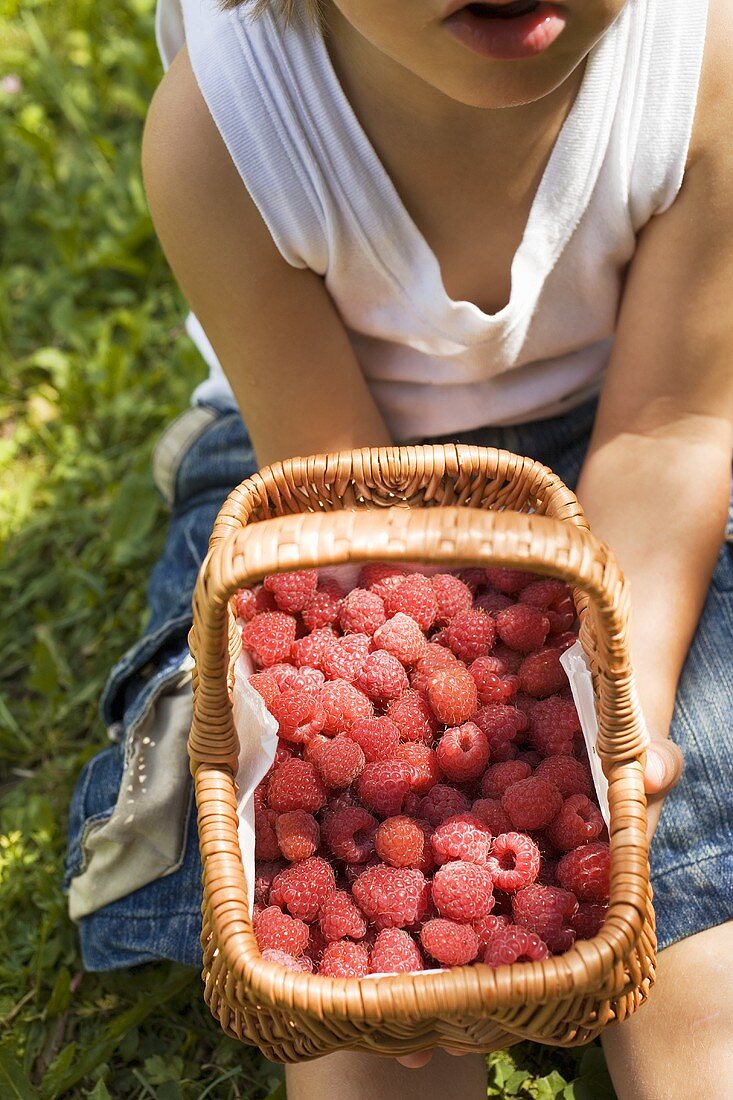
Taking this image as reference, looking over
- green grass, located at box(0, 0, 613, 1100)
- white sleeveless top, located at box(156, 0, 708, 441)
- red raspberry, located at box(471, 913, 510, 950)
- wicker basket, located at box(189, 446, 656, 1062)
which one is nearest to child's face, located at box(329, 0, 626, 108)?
white sleeveless top, located at box(156, 0, 708, 441)

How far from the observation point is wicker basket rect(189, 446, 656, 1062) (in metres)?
0.77

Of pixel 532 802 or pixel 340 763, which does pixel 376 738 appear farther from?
pixel 532 802

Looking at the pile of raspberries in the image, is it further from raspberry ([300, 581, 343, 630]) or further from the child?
the child

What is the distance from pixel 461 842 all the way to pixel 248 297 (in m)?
0.57

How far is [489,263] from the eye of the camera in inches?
47.1

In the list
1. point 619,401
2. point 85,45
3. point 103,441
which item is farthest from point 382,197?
point 85,45

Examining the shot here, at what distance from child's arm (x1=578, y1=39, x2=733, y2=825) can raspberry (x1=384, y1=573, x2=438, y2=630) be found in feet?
0.76

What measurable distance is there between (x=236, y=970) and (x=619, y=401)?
28.3 inches

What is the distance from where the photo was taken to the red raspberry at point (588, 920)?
35.1 inches

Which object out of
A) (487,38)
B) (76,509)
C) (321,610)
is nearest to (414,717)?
(321,610)

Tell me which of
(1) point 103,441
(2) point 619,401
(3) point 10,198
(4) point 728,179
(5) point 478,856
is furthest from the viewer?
(3) point 10,198

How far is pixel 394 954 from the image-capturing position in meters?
0.87

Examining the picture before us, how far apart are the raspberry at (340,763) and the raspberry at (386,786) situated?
11 millimetres

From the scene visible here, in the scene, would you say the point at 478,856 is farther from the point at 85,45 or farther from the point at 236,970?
the point at 85,45
